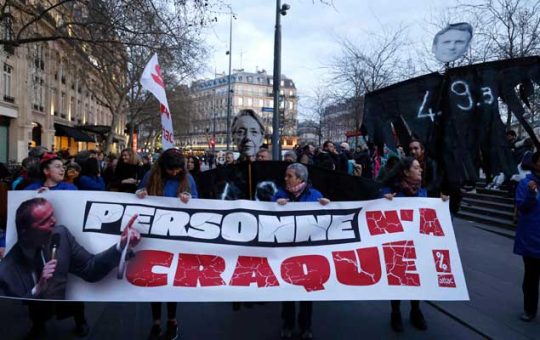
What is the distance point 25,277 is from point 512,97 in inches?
186

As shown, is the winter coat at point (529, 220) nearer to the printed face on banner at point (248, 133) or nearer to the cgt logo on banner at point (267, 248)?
the cgt logo on banner at point (267, 248)

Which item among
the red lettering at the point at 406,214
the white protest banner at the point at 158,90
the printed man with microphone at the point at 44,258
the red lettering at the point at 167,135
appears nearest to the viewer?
the printed man with microphone at the point at 44,258

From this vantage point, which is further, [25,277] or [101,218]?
[101,218]

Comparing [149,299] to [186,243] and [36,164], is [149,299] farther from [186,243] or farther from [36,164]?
[36,164]

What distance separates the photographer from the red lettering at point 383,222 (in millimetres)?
4266

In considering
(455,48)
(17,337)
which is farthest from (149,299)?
(455,48)

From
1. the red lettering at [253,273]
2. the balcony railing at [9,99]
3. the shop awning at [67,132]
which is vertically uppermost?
the balcony railing at [9,99]

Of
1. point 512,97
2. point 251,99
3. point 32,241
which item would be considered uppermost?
point 251,99

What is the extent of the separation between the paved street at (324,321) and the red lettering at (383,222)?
101cm

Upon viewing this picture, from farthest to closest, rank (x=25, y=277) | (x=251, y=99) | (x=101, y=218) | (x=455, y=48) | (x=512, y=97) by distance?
1. (x=251, y=99)
2. (x=455, y=48)
3. (x=512, y=97)
4. (x=101, y=218)
5. (x=25, y=277)

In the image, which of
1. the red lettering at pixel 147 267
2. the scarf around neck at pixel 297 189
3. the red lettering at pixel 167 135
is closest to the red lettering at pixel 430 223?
the scarf around neck at pixel 297 189

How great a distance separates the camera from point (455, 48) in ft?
16.9

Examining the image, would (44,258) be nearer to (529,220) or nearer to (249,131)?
(529,220)

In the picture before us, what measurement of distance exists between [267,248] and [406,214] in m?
1.39
